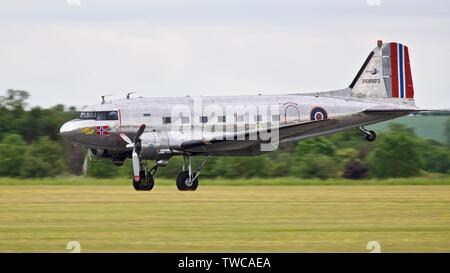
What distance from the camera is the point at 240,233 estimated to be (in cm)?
1895

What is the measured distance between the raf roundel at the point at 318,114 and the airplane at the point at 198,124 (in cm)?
3

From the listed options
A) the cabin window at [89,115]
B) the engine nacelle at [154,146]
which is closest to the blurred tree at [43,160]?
the cabin window at [89,115]

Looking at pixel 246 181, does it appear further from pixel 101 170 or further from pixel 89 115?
pixel 89 115

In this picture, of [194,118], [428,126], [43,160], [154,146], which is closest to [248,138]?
[194,118]

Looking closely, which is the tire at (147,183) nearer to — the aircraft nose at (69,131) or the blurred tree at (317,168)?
the aircraft nose at (69,131)

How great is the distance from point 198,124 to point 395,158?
12717 mm

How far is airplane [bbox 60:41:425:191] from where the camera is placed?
29.1 metres

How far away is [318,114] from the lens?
30.7 metres

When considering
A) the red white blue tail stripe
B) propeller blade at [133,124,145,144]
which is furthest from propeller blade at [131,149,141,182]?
the red white blue tail stripe

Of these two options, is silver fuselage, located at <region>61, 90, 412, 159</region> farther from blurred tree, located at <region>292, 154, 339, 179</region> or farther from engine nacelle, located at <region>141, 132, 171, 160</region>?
blurred tree, located at <region>292, 154, 339, 179</region>

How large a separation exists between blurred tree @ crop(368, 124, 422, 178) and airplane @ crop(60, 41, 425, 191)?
792 cm

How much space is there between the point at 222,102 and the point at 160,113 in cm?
206

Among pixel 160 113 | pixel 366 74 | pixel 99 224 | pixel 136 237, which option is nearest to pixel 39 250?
pixel 136 237
